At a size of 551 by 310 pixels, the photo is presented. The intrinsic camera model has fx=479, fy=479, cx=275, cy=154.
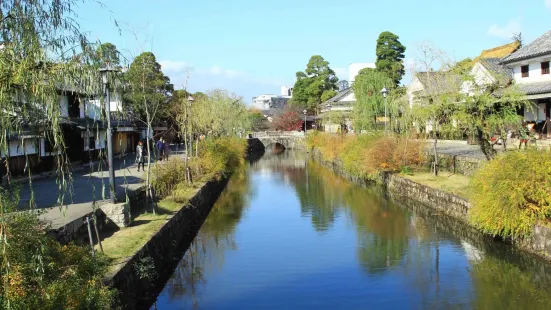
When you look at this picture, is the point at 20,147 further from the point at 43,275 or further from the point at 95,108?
the point at 43,275

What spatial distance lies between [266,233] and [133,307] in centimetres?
768

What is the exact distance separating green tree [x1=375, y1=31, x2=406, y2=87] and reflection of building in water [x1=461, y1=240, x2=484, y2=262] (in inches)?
1745

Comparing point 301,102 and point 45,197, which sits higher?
point 301,102

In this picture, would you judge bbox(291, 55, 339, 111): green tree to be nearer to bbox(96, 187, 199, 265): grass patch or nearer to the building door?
the building door

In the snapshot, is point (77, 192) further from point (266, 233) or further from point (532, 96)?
point (532, 96)

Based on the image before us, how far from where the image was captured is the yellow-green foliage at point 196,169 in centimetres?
1678

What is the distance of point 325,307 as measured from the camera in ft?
31.4

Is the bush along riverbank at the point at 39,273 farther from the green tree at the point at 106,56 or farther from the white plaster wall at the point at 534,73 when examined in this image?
the white plaster wall at the point at 534,73

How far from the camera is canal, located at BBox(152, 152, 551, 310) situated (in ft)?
32.3

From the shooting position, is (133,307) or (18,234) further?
(133,307)

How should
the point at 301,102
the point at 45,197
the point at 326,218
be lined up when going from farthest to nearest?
the point at 301,102 → the point at 326,218 → the point at 45,197

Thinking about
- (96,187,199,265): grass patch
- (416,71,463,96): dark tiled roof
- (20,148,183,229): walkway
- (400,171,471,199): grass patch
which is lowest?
(96,187,199,265): grass patch

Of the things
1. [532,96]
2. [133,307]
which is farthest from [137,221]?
[532,96]

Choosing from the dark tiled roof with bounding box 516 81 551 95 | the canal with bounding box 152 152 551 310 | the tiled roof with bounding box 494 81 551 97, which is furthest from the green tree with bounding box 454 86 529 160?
the dark tiled roof with bounding box 516 81 551 95
